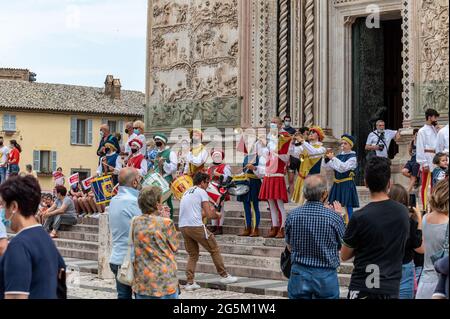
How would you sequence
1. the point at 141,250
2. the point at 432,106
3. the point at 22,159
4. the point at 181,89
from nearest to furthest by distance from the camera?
the point at 141,250 → the point at 432,106 → the point at 181,89 → the point at 22,159

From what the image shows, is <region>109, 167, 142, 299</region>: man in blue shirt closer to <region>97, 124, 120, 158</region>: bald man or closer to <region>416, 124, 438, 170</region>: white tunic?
<region>416, 124, 438, 170</region>: white tunic

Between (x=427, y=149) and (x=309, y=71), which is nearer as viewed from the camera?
(x=427, y=149)

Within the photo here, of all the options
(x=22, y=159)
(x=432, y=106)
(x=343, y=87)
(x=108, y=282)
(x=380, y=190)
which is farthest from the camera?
(x=22, y=159)

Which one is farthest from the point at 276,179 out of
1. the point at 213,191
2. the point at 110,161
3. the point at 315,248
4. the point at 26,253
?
the point at 26,253

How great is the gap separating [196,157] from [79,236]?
3.61m

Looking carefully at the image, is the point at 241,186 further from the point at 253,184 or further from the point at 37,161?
the point at 37,161

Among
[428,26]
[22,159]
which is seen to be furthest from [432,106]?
[22,159]

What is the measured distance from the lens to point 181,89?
70.2 ft

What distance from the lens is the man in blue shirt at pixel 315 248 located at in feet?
21.9

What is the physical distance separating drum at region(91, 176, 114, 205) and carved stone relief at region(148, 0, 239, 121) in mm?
4464

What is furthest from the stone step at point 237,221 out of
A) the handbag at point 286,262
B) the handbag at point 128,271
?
the handbag at point 128,271

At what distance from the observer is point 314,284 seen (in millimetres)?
6672
